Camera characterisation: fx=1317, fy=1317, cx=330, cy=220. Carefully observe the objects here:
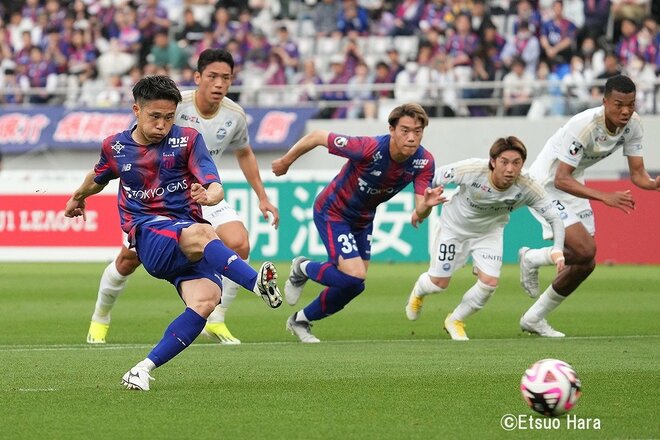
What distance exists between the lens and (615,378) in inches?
343

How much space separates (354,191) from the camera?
11.8 metres

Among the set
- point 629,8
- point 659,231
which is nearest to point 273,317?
point 659,231

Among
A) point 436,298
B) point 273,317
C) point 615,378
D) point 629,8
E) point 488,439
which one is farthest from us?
point 629,8

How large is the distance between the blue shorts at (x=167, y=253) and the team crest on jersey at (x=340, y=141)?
328 centimetres

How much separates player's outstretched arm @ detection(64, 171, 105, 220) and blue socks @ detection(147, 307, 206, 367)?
1.40 m

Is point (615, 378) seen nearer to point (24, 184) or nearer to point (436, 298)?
point (436, 298)

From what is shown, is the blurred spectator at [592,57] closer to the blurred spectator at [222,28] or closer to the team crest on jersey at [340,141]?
the blurred spectator at [222,28]

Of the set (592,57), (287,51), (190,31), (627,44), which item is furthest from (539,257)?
(190,31)

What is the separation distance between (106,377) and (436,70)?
19356 mm

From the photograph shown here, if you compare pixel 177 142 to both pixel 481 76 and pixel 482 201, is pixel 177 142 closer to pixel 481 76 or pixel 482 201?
pixel 482 201

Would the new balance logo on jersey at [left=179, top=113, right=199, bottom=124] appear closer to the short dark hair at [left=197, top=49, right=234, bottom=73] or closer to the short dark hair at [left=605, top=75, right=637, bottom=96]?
the short dark hair at [left=197, top=49, right=234, bottom=73]

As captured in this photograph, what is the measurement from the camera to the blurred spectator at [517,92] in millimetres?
26469

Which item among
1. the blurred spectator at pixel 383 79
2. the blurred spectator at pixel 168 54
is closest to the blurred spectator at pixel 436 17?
the blurred spectator at pixel 383 79

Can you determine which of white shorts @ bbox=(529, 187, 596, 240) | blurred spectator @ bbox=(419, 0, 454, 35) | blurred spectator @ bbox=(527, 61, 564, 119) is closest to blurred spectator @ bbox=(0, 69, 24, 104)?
blurred spectator @ bbox=(419, 0, 454, 35)
